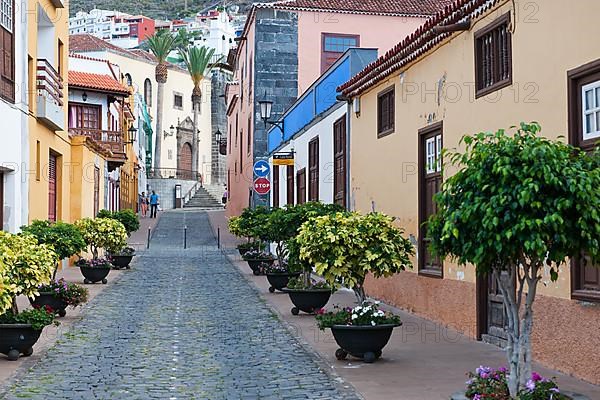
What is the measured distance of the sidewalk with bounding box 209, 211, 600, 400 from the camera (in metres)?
7.75

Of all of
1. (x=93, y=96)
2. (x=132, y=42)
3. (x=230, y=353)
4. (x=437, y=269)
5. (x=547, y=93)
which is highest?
(x=132, y=42)

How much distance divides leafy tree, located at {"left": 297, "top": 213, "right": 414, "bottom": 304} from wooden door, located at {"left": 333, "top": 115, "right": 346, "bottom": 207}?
7.30 metres

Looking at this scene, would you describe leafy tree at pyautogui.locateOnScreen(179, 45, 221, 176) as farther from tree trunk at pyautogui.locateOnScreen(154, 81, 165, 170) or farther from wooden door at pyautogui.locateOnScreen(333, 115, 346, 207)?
wooden door at pyautogui.locateOnScreen(333, 115, 346, 207)

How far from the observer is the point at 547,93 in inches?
343

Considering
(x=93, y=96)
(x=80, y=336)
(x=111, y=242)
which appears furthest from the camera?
(x=93, y=96)

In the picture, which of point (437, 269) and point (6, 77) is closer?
point (437, 269)

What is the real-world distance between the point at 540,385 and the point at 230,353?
4956 millimetres

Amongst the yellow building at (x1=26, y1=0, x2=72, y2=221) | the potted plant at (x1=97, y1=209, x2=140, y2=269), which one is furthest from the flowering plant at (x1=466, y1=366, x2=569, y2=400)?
the potted plant at (x1=97, y1=209, x2=140, y2=269)

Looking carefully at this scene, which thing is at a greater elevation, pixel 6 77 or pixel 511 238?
pixel 6 77

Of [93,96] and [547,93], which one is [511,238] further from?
[93,96]

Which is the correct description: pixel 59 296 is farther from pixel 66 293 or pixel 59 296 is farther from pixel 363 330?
pixel 363 330

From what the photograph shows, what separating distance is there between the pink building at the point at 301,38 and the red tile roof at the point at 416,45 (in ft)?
41.7

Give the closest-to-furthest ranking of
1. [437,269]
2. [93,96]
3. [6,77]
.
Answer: [437,269]
[6,77]
[93,96]

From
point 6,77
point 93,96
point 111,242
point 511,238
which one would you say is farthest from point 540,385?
point 93,96
